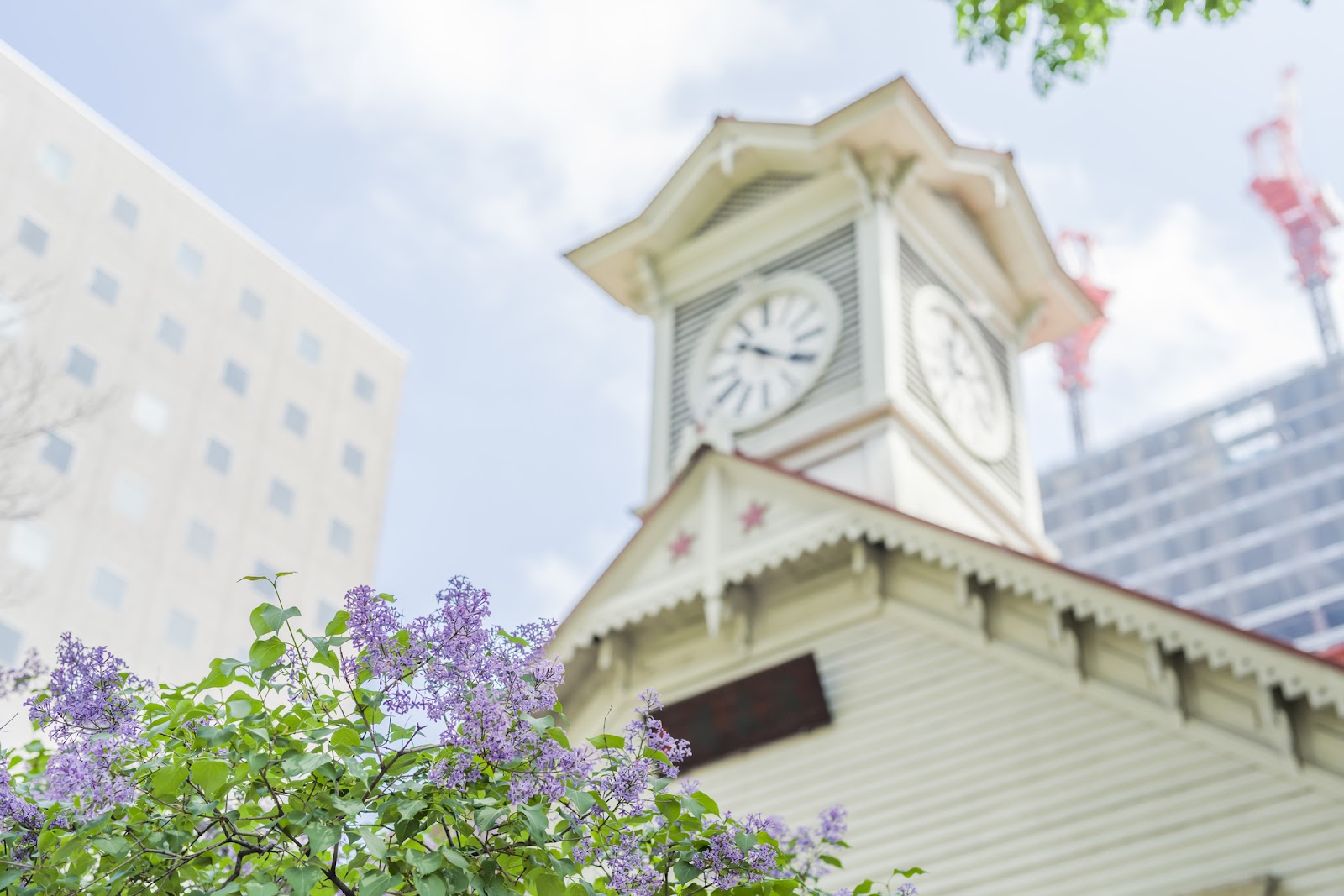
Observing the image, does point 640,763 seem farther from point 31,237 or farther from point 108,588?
point 31,237

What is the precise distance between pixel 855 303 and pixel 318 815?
14.5 meters

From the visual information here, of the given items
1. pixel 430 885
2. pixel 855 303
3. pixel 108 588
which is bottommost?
pixel 430 885

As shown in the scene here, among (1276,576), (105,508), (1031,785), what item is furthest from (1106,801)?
(1276,576)

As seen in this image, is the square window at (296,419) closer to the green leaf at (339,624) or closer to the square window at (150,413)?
the square window at (150,413)

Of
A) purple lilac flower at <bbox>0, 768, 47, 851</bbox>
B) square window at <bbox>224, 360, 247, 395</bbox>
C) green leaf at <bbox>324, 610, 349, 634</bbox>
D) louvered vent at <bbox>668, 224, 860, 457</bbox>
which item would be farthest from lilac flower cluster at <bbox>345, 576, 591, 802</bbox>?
square window at <bbox>224, 360, 247, 395</bbox>

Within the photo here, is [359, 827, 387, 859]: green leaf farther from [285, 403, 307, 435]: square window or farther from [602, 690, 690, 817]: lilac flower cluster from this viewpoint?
[285, 403, 307, 435]: square window

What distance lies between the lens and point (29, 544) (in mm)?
45656

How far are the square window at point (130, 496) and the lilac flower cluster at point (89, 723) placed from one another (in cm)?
4696

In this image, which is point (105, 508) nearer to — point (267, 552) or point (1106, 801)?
point (267, 552)

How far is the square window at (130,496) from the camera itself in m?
50.1

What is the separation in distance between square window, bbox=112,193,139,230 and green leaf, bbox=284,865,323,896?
5117 cm

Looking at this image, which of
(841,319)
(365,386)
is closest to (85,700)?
(841,319)

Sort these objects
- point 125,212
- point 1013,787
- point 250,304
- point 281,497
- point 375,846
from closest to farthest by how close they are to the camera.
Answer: point 375,846, point 1013,787, point 125,212, point 281,497, point 250,304

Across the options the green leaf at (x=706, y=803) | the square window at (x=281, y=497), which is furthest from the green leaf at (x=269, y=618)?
the square window at (x=281, y=497)
